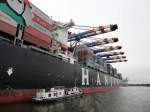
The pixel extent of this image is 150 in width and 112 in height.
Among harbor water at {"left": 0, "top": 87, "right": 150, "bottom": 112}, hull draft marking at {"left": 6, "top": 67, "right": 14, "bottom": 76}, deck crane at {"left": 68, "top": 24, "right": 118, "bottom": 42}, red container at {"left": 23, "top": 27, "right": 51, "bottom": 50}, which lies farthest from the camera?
deck crane at {"left": 68, "top": 24, "right": 118, "bottom": 42}

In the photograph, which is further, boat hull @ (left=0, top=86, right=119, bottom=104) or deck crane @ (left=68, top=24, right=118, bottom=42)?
deck crane @ (left=68, top=24, right=118, bottom=42)

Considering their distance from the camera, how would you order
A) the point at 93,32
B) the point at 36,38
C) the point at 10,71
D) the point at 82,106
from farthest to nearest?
the point at 93,32, the point at 36,38, the point at 82,106, the point at 10,71

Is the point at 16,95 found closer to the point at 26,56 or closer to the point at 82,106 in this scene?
the point at 26,56

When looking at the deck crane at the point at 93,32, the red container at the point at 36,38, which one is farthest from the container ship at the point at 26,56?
the deck crane at the point at 93,32

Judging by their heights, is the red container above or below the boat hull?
above

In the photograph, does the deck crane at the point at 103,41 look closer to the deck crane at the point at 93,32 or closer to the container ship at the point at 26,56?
the deck crane at the point at 93,32

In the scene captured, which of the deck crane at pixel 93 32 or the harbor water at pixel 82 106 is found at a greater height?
the deck crane at pixel 93 32

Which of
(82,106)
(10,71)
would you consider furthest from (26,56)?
(82,106)

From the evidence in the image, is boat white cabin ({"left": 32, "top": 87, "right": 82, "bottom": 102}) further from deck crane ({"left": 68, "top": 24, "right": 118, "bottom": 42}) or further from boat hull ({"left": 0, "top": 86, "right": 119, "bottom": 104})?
deck crane ({"left": 68, "top": 24, "right": 118, "bottom": 42})

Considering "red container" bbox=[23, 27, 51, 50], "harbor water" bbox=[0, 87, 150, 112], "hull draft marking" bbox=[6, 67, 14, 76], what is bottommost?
"harbor water" bbox=[0, 87, 150, 112]

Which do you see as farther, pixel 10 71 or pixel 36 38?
pixel 36 38

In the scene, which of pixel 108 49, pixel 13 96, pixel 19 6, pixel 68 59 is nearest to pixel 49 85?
pixel 13 96

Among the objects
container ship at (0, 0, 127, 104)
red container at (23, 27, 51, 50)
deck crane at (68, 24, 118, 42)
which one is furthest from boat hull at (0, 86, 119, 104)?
deck crane at (68, 24, 118, 42)

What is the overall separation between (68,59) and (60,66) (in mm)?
5290
